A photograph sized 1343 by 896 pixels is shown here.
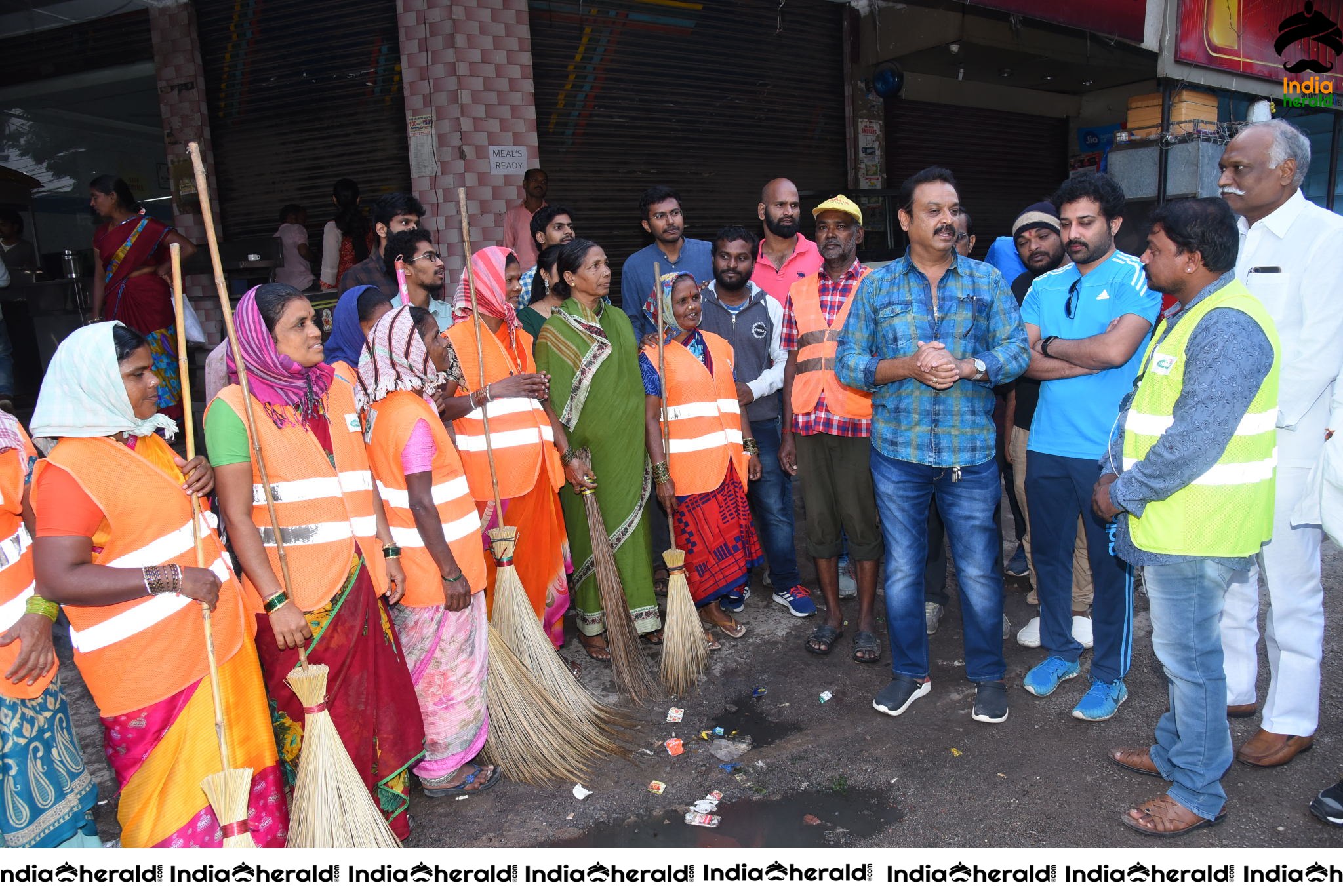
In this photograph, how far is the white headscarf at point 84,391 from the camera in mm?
2344

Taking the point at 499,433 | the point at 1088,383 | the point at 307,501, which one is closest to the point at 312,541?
the point at 307,501

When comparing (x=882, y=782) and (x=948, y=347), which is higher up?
(x=948, y=347)

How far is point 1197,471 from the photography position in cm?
264

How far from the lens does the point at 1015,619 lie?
460 cm

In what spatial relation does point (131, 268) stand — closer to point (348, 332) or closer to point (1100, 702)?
point (348, 332)

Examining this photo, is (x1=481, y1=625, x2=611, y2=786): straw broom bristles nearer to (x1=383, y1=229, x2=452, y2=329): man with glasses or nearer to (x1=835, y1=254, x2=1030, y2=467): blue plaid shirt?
(x1=383, y1=229, x2=452, y2=329): man with glasses

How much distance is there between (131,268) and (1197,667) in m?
6.20

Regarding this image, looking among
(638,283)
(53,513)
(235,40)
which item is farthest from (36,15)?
(53,513)

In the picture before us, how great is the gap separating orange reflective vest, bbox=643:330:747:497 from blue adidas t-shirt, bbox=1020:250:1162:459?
1.45m

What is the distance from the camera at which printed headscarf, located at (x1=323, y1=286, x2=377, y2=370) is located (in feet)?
11.9

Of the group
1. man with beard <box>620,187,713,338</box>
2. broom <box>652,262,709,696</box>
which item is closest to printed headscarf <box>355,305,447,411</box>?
broom <box>652,262,709,696</box>

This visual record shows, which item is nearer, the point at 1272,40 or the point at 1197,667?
the point at 1197,667

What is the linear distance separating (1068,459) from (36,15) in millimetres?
9898

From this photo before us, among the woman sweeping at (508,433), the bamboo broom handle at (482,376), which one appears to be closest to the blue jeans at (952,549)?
the woman sweeping at (508,433)
